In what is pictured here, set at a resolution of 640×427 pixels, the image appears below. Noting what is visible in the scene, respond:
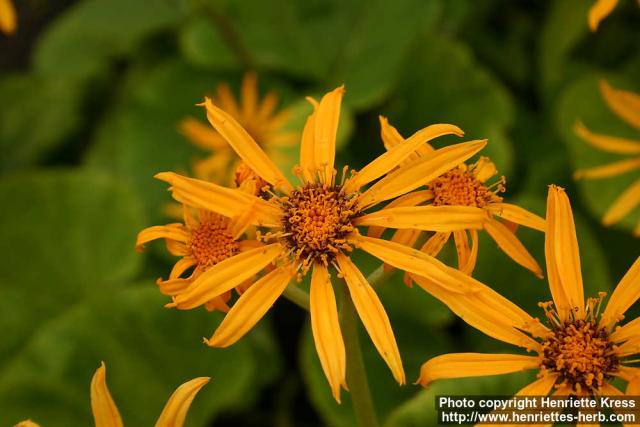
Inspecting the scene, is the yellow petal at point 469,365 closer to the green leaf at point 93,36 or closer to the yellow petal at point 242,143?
the yellow petal at point 242,143

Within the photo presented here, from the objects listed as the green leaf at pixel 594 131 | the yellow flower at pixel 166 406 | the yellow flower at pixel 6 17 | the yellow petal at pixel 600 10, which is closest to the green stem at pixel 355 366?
the yellow flower at pixel 166 406

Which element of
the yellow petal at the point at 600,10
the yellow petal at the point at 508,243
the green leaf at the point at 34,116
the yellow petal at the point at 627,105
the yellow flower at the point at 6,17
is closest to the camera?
the yellow petal at the point at 508,243

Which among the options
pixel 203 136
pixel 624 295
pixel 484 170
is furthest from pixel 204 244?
pixel 203 136

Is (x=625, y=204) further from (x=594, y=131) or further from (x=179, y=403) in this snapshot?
(x=179, y=403)

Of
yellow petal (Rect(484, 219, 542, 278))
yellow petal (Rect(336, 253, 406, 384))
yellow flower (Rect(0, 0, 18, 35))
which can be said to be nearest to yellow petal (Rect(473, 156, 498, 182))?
yellow petal (Rect(484, 219, 542, 278))

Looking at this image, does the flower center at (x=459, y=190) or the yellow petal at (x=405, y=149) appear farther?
the flower center at (x=459, y=190)

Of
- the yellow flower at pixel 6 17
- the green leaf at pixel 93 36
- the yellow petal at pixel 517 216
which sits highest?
the green leaf at pixel 93 36
